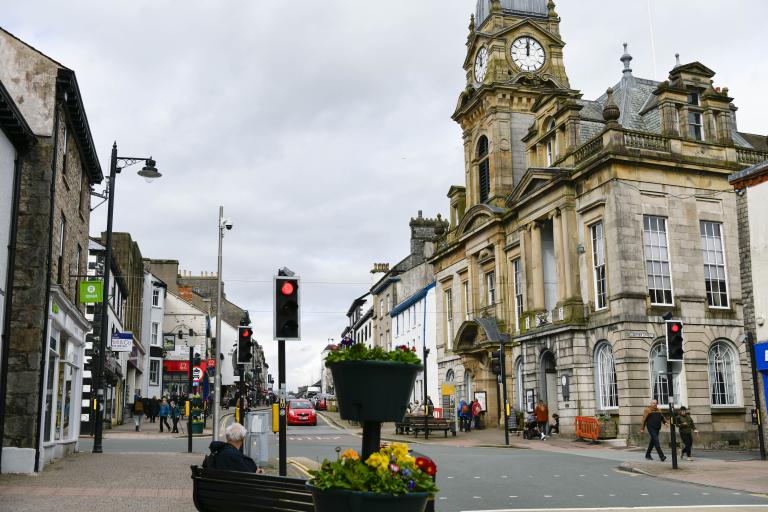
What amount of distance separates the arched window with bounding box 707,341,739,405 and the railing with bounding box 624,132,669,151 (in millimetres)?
8004

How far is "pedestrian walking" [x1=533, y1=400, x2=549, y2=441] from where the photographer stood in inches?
1234

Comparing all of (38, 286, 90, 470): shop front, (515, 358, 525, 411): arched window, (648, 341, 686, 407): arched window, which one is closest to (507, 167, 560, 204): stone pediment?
(515, 358, 525, 411): arched window

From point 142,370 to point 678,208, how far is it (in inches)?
1591

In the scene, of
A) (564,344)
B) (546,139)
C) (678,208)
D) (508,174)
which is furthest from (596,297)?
(508,174)

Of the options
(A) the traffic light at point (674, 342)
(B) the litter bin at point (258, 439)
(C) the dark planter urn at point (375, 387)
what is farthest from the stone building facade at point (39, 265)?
(A) the traffic light at point (674, 342)

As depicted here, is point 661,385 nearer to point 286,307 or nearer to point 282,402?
point 282,402

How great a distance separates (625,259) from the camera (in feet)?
95.9

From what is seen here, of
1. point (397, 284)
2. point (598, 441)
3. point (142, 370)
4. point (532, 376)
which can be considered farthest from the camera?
point (397, 284)

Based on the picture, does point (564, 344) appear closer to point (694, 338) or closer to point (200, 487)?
point (694, 338)

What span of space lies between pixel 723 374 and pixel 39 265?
2484cm

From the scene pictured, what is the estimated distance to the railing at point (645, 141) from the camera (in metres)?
30.6

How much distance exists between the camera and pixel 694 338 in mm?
29734

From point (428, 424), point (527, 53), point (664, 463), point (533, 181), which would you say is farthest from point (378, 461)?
point (527, 53)

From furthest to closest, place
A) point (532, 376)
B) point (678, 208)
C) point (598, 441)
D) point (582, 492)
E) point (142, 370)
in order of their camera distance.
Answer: point (142, 370), point (532, 376), point (678, 208), point (598, 441), point (582, 492)
